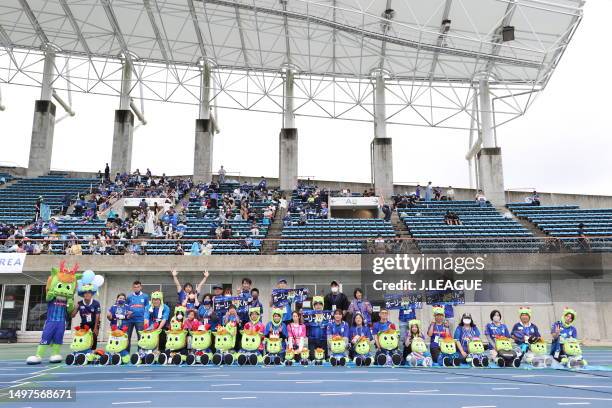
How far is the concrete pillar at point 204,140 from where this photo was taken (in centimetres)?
3319

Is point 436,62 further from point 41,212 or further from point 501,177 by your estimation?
point 41,212

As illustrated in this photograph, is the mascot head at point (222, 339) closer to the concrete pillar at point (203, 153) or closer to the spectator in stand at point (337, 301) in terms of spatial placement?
the spectator in stand at point (337, 301)

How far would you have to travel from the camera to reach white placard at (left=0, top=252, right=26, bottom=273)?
1823cm

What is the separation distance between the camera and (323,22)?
1022 inches

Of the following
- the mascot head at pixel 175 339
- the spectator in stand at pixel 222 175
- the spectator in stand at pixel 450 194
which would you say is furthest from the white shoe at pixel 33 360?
the spectator in stand at pixel 450 194

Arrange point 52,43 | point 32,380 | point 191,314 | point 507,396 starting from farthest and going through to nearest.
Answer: point 52,43 → point 191,314 → point 32,380 → point 507,396

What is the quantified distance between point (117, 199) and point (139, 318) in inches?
729

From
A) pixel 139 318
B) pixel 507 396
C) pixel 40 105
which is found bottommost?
pixel 507 396

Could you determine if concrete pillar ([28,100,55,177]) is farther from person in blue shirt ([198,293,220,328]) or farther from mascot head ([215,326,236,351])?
mascot head ([215,326,236,351])

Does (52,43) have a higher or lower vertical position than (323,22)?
higher

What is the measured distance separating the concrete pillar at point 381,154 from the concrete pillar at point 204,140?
11174 millimetres

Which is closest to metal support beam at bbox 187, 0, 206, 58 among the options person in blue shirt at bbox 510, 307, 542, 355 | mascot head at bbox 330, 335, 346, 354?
mascot head at bbox 330, 335, 346, 354

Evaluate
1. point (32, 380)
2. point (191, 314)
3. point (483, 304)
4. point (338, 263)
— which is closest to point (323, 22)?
point (338, 263)

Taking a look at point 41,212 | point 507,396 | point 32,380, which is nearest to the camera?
point 507,396
